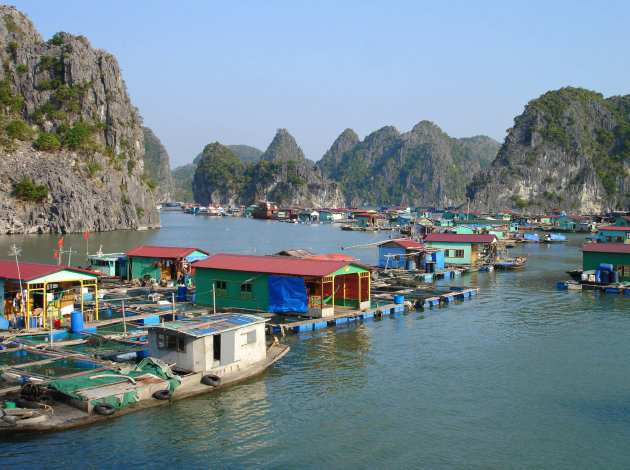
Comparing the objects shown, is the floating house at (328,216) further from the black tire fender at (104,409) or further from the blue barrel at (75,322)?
the black tire fender at (104,409)

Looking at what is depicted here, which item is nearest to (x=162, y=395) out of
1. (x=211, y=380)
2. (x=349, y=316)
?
(x=211, y=380)

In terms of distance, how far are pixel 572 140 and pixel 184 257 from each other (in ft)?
501

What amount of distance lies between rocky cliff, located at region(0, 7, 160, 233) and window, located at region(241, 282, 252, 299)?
63986 mm

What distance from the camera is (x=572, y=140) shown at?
16338cm

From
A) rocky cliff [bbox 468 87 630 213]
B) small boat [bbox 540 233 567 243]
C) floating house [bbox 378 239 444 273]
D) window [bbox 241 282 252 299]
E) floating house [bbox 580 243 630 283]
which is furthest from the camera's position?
rocky cliff [bbox 468 87 630 213]

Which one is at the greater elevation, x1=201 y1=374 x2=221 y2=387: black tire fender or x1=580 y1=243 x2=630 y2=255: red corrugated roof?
x1=580 y1=243 x2=630 y2=255: red corrugated roof

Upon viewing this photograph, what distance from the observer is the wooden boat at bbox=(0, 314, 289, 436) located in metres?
14.5

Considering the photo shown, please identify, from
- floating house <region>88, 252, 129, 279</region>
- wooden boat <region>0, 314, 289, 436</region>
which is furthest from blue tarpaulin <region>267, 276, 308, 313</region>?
floating house <region>88, 252, 129, 279</region>

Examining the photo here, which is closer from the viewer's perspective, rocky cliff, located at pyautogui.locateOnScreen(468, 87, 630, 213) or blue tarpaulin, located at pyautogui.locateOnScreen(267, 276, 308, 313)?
blue tarpaulin, located at pyautogui.locateOnScreen(267, 276, 308, 313)

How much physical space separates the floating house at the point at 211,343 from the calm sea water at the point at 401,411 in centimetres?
82

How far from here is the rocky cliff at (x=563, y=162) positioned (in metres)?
161

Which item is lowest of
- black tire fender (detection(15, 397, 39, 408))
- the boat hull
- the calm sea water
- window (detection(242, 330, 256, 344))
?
the calm sea water

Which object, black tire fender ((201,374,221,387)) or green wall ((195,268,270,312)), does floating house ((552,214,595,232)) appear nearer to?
green wall ((195,268,270,312))

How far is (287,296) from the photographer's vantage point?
2672cm
